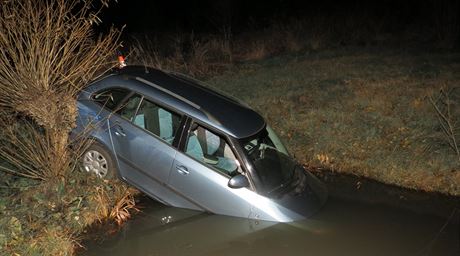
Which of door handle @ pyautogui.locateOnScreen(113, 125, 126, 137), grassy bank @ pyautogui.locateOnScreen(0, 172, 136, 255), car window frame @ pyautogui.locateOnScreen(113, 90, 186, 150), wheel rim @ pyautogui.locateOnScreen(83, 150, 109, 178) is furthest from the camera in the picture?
wheel rim @ pyautogui.locateOnScreen(83, 150, 109, 178)

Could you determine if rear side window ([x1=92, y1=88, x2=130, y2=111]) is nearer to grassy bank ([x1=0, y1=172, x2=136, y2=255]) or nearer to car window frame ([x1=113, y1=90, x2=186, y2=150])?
car window frame ([x1=113, y1=90, x2=186, y2=150])

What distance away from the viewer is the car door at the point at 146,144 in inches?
272

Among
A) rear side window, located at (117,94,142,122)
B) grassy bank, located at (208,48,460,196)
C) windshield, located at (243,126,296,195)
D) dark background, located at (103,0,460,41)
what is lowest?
dark background, located at (103,0,460,41)

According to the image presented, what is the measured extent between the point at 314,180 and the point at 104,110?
3.15 meters

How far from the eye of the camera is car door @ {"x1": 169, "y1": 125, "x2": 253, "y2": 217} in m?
6.63

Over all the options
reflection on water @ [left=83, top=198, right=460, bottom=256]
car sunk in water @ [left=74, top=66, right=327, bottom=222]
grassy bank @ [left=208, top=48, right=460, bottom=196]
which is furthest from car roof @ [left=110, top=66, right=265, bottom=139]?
grassy bank @ [left=208, top=48, right=460, bottom=196]

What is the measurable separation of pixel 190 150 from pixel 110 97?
142 centimetres

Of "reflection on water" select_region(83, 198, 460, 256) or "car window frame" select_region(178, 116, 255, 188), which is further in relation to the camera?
"car window frame" select_region(178, 116, 255, 188)

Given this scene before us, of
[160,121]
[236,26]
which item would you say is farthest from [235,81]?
[236,26]

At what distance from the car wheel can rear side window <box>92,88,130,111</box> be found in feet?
1.92

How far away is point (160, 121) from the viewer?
7203 mm

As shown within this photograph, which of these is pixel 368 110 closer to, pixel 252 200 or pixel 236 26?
pixel 252 200

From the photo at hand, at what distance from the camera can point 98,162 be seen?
24.3ft

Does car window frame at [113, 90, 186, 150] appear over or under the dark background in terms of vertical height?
over
